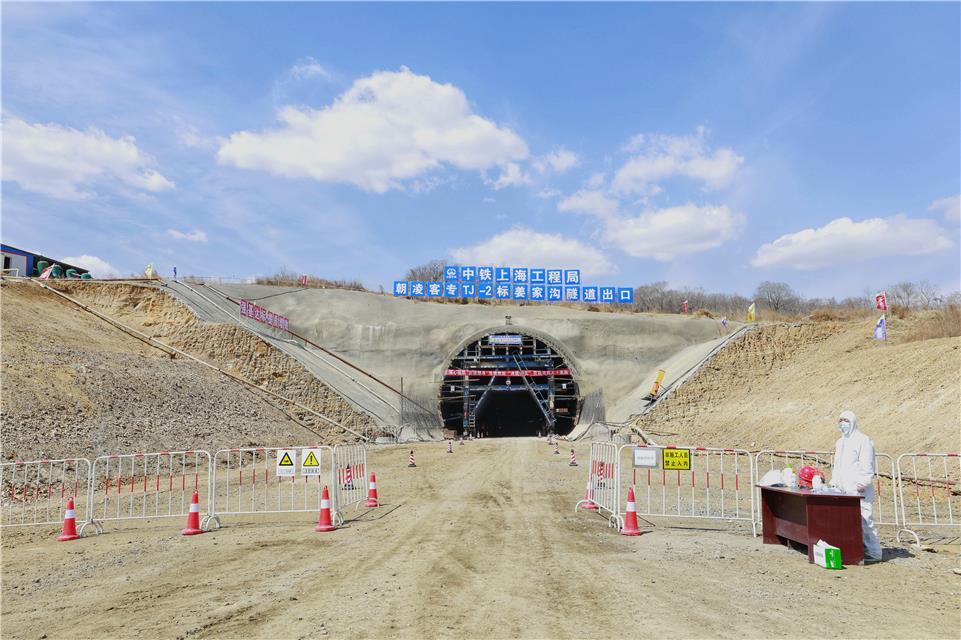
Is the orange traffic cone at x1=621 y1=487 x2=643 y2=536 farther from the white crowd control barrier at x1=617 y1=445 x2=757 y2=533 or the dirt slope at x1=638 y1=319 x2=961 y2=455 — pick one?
the dirt slope at x1=638 y1=319 x2=961 y2=455

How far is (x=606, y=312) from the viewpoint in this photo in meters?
51.5

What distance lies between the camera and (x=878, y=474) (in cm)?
1404

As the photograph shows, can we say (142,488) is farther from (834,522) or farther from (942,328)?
(942,328)

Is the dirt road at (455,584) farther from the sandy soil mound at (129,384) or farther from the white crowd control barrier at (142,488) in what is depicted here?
the sandy soil mound at (129,384)

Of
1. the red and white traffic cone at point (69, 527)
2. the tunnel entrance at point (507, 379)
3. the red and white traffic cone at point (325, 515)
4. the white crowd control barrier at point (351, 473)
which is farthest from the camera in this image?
the tunnel entrance at point (507, 379)

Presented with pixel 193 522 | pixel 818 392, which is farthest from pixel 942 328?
pixel 193 522

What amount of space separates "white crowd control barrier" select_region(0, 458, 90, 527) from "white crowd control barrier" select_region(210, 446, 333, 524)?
3185 mm

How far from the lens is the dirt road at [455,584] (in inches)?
229

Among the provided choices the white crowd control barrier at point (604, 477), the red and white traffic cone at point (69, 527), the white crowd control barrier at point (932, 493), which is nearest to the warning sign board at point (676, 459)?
the white crowd control barrier at point (604, 477)

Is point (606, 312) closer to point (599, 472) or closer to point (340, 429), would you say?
point (340, 429)

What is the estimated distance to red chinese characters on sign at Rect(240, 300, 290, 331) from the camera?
38.6 m

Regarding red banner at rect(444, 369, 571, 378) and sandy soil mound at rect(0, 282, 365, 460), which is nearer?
sandy soil mound at rect(0, 282, 365, 460)

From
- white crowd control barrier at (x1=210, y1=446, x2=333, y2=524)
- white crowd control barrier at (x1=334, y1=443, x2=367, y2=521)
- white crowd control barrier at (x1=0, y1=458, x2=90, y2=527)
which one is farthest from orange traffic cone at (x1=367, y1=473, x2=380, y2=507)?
white crowd control barrier at (x1=0, y1=458, x2=90, y2=527)

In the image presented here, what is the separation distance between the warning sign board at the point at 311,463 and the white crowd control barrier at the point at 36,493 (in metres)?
5.01
